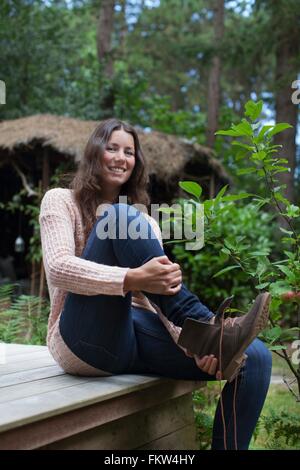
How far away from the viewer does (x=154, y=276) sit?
5.23 feet

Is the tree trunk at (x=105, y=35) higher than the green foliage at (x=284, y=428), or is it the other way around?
the tree trunk at (x=105, y=35)

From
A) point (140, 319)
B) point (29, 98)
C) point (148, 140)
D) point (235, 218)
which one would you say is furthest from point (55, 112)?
point (140, 319)

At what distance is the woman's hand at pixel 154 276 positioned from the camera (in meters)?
1.60

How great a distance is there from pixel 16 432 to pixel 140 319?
662mm

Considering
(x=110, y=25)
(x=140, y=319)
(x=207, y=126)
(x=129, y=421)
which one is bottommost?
(x=129, y=421)

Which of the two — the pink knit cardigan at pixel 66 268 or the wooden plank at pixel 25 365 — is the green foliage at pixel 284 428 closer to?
the pink knit cardigan at pixel 66 268

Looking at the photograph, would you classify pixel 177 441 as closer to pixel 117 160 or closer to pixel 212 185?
pixel 117 160

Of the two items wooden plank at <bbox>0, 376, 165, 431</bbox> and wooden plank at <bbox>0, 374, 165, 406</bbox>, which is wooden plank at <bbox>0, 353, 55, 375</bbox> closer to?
wooden plank at <bbox>0, 374, 165, 406</bbox>

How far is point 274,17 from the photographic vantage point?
935 centimetres

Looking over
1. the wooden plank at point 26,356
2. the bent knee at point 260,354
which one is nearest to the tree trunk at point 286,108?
the wooden plank at point 26,356

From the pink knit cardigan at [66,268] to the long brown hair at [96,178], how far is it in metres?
0.04

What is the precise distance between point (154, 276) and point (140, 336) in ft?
1.19

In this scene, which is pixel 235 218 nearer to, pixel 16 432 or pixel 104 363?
pixel 104 363

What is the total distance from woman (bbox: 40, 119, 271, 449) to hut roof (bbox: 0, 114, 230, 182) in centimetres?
520
